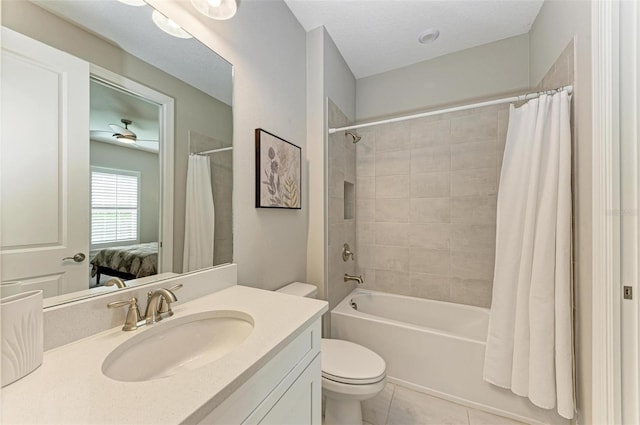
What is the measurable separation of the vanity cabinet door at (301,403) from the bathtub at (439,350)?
0.95 meters

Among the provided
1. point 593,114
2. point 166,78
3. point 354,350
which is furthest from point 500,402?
point 166,78

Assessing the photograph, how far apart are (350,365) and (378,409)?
1.62 ft

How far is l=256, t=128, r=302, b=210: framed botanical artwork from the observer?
1.35 meters

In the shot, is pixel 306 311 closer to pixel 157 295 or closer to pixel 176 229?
pixel 157 295

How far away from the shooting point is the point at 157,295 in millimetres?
806

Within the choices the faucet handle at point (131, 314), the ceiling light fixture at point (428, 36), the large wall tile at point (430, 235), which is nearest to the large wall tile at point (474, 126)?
the ceiling light fixture at point (428, 36)

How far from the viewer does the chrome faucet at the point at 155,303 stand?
30.8 inches

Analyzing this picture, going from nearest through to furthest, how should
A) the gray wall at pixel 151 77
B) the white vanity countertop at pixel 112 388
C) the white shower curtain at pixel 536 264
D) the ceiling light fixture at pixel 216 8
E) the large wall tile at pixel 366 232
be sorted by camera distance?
1. the white vanity countertop at pixel 112 388
2. the gray wall at pixel 151 77
3. the ceiling light fixture at pixel 216 8
4. the white shower curtain at pixel 536 264
5. the large wall tile at pixel 366 232

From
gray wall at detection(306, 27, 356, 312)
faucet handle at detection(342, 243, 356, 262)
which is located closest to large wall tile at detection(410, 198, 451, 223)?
faucet handle at detection(342, 243, 356, 262)

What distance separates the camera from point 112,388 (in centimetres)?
48

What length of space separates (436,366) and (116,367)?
1.73 meters

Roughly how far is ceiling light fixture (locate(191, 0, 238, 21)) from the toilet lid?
1.75 metres

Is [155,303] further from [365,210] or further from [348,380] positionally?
[365,210]

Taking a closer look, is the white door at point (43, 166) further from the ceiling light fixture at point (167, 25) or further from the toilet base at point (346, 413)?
the toilet base at point (346, 413)
